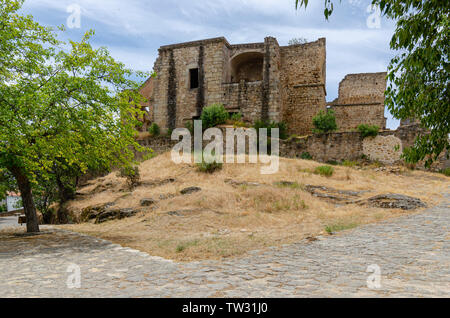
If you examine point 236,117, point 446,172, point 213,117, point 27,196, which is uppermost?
point 236,117

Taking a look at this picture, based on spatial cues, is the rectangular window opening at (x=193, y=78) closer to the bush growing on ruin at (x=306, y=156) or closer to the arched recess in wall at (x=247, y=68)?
the arched recess in wall at (x=247, y=68)

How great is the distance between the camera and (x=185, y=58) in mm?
27750

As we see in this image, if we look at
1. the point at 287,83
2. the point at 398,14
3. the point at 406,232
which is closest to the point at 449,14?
the point at 398,14

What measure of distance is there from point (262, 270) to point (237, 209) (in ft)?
21.1

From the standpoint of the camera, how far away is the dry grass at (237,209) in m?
7.69

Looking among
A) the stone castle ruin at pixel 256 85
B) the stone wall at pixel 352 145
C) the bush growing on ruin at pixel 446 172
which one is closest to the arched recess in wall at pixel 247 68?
the stone castle ruin at pixel 256 85

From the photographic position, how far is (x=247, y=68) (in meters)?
29.2

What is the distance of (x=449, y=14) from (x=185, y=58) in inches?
964

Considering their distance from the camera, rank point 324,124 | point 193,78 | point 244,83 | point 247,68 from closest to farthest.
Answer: point 324,124
point 244,83
point 193,78
point 247,68

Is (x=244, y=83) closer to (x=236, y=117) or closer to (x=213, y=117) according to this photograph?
(x=236, y=117)

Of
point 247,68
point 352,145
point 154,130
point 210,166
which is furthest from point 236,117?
point 210,166

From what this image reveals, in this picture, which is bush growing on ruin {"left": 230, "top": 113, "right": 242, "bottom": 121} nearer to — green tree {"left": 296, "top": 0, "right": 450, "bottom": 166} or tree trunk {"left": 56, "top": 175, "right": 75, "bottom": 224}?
tree trunk {"left": 56, "top": 175, "right": 75, "bottom": 224}

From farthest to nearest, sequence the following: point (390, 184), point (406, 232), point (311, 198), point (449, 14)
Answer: point (390, 184)
point (311, 198)
point (406, 232)
point (449, 14)
